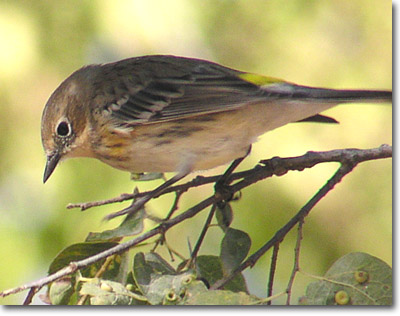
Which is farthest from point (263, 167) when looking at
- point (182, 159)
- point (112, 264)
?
point (112, 264)

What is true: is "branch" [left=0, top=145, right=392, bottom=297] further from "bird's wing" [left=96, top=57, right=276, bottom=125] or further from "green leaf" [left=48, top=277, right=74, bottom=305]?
"bird's wing" [left=96, top=57, right=276, bottom=125]

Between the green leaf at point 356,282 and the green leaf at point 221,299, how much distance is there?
19 centimetres

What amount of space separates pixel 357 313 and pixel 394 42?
0.79 meters

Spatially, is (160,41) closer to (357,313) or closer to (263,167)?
(263,167)

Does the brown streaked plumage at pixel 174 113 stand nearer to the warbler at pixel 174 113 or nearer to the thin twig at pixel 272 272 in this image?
the warbler at pixel 174 113

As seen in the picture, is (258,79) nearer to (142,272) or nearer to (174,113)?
(174,113)

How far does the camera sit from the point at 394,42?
73.5 inches

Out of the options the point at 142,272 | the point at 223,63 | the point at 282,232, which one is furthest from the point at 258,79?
the point at 142,272

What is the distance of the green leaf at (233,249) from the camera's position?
1553mm

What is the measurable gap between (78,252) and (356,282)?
2.21 feet

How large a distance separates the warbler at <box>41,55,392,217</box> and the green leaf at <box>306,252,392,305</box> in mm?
406

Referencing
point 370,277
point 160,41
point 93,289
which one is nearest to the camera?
point 93,289

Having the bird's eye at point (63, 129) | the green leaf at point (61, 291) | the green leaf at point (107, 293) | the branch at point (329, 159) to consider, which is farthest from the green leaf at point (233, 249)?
the bird's eye at point (63, 129)

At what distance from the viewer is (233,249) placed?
1.57 metres
